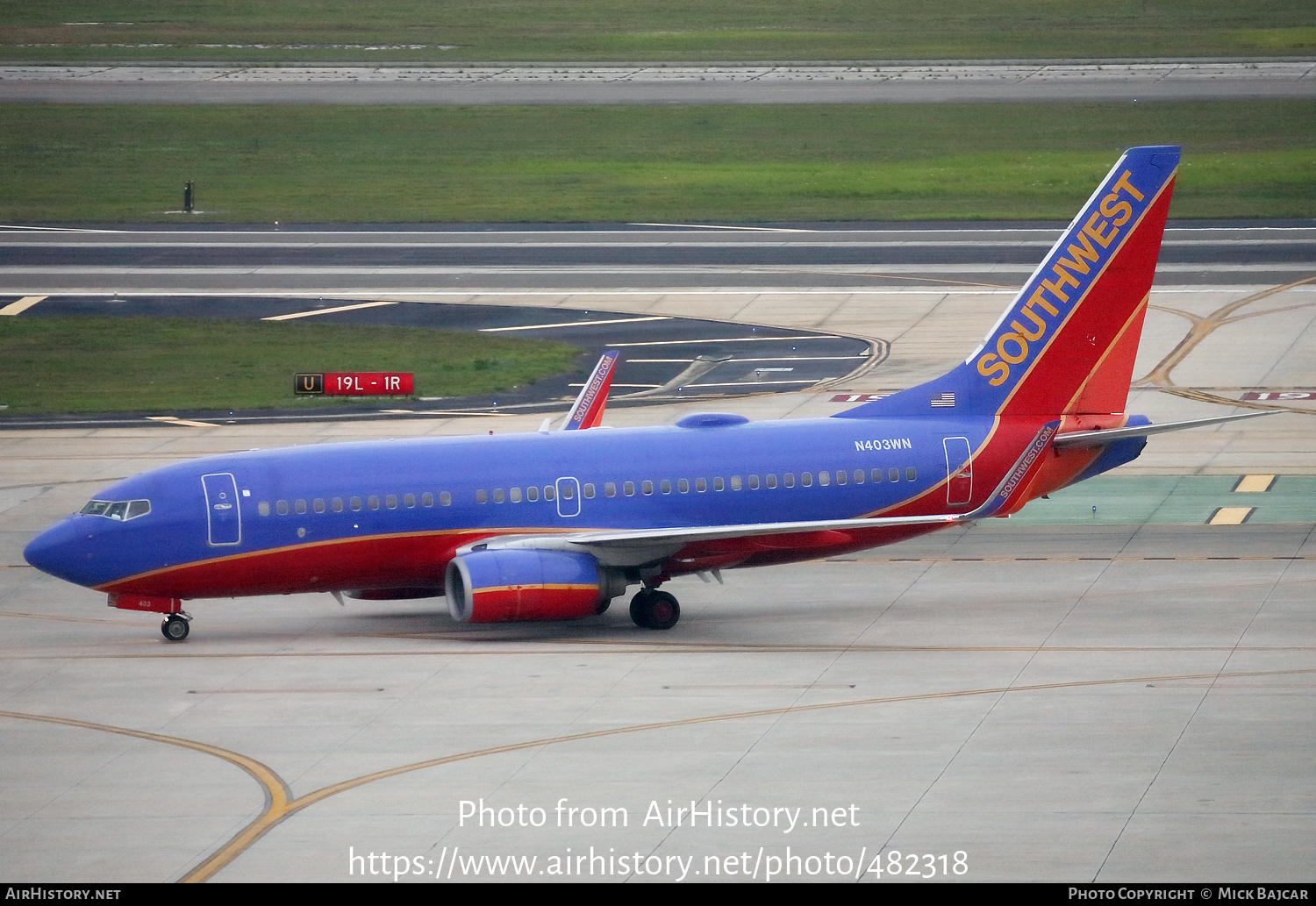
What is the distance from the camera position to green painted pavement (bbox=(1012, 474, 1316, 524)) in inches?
1769

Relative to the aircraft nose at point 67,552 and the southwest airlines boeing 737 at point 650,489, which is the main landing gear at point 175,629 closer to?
the southwest airlines boeing 737 at point 650,489

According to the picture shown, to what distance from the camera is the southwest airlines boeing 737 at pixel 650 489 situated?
118ft

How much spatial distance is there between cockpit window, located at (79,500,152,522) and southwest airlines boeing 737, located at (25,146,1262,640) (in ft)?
0.13

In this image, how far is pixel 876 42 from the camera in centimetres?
13762

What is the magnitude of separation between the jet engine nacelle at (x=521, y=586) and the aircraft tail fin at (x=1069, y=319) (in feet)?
24.6

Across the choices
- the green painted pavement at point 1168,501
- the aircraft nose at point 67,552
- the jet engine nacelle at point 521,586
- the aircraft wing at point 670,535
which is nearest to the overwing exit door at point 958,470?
the aircraft wing at point 670,535

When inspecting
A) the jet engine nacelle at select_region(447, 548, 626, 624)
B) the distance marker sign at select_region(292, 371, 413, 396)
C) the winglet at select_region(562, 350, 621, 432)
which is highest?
the winglet at select_region(562, 350, 621, 432)

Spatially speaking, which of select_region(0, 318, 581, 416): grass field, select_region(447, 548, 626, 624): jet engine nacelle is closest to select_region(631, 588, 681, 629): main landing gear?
select_region(447, 548, 626, 624): jet engine nacelle

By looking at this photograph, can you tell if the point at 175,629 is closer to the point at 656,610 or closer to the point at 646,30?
the point at 656,610

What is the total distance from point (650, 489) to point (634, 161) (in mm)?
67797

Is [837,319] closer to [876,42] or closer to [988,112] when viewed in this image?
[988,112]

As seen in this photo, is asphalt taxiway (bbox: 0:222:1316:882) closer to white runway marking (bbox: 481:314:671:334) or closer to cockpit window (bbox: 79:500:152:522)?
cockpit window (bbox: 79:500:152:522)
